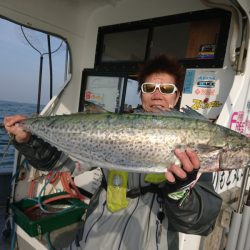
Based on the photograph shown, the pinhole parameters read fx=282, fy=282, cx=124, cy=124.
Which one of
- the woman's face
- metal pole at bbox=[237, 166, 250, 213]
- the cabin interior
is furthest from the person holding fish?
the cabin interior

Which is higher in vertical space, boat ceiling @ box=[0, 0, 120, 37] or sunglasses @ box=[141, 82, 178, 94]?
boat ceiling @ box=[0, 0, 120, 37]

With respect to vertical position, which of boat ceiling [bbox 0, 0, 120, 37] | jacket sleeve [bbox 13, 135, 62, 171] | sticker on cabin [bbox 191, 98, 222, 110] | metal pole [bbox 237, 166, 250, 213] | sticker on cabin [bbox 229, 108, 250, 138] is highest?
boat ceiling [bbox 0, 0, 120, 37]

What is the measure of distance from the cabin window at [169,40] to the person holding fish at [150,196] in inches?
64.8

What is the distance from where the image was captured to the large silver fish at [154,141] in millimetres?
1588

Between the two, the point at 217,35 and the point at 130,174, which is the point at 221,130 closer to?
the point at 130,174

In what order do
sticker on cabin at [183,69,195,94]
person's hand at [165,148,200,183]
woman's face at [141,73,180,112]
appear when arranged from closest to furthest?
person's hand at [165,148,200,183], woman's face at [141,73,180,112], sticker on cabin at [183,69,195,94]

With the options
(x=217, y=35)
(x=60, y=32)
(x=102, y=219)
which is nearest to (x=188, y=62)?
(x=217, y=35)

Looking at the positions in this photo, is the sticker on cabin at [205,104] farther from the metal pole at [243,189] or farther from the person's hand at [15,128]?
the person's hand at [15,128]

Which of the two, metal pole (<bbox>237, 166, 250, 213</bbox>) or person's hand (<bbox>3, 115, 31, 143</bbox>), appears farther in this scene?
metal pole (<bbox>237, 166, 250, 213</bbox>)

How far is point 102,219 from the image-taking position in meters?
2.00

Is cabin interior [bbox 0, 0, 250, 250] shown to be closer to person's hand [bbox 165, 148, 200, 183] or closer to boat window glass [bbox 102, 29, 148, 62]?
boat window glass [bbox 102, 29, 148, 62]

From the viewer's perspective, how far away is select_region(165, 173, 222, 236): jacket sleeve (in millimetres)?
1648

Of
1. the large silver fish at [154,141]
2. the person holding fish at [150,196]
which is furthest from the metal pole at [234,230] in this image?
the large silver fish at [154,141]

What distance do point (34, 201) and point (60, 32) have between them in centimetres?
275
